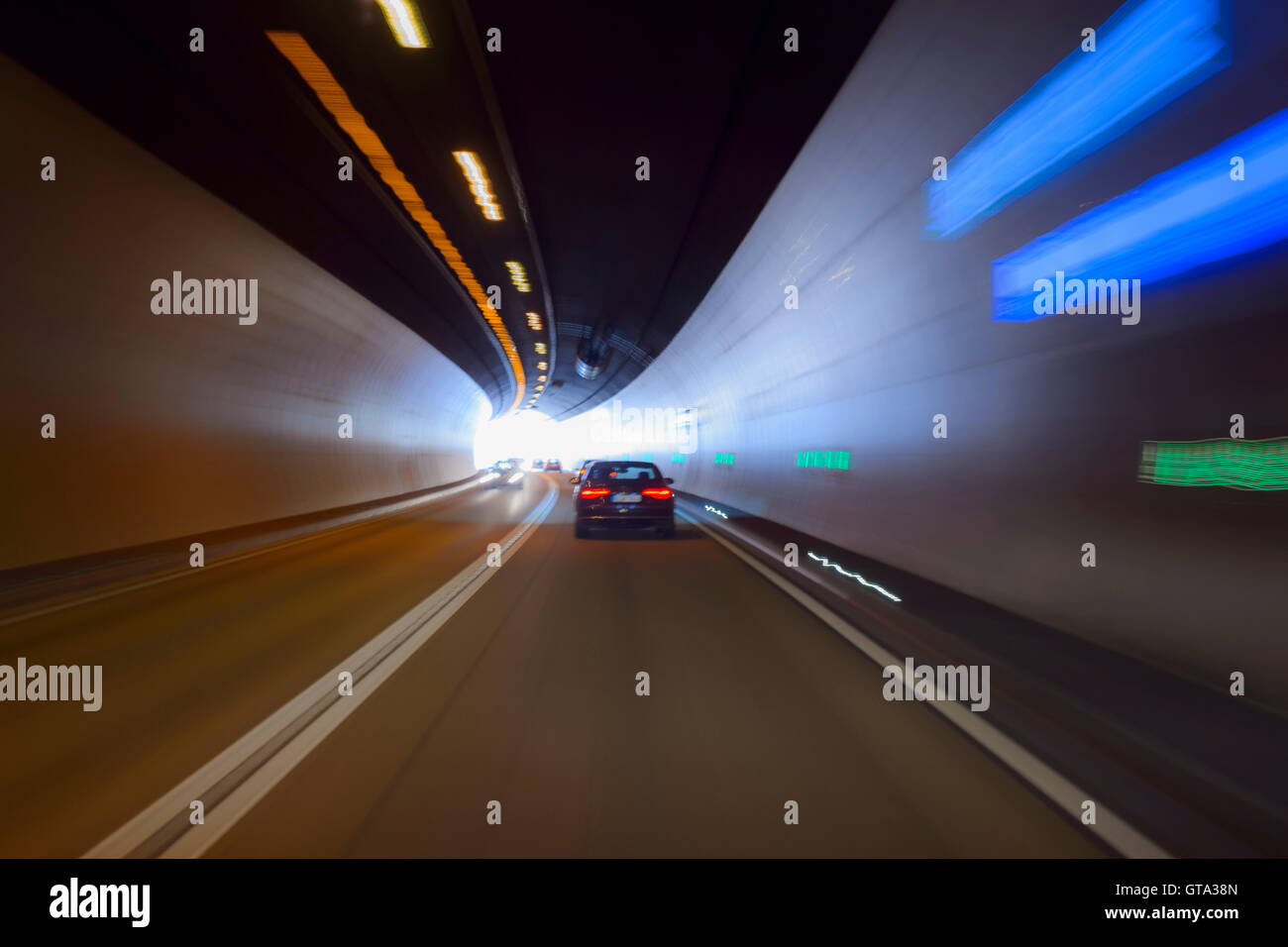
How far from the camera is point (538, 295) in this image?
2327 cm

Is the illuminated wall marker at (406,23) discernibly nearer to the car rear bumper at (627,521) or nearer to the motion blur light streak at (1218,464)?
the motion blur light streak at (1218,464)

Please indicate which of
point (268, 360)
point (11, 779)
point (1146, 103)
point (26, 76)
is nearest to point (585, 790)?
point (11, 779)

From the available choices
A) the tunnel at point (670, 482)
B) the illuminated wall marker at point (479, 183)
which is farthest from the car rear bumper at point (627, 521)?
the illuminated wall marker at point (479, 183)

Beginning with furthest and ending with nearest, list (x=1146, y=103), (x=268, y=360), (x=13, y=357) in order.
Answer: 1. (x=268, y=360)
2. (x=13, y=357)
3. (x=1146, y=103)

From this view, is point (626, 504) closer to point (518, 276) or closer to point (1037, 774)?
point (518, 276)

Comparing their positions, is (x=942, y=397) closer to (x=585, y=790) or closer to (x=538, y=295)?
(x=585, y=790)

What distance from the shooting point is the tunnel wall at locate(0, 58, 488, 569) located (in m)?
9.48

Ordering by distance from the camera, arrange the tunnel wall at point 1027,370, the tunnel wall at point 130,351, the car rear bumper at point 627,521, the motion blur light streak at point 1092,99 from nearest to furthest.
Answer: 1. the tunnel wall at point 1027,370
2. the motion blur light streak at point 1092,99
3. the tunnel wall at point 130,351
4. the car rear bumper at point 627,521

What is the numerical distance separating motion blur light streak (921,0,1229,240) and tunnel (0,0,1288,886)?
0.13 feet

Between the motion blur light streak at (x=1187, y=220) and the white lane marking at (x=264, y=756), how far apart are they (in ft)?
21.6

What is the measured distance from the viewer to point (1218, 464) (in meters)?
5.22

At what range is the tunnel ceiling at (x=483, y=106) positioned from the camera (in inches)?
318

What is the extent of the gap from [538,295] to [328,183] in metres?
10.7

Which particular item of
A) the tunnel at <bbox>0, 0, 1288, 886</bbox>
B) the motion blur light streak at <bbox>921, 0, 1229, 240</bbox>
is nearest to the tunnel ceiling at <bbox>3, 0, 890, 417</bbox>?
the tunnel at <bbox>0, 0, 1288, 886</bbox>
